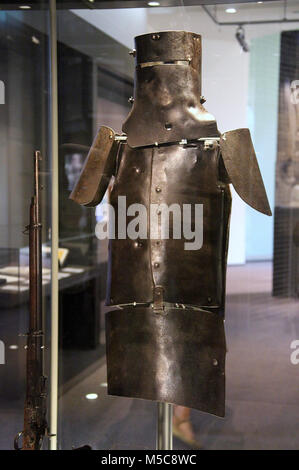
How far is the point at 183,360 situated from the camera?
74.1 inches

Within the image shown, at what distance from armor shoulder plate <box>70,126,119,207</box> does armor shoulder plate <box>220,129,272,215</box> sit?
35 cm

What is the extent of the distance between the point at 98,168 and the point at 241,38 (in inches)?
39.2

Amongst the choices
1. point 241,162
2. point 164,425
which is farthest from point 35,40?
point 164,425

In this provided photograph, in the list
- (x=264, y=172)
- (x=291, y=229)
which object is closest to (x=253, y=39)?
(x=264, y=172)

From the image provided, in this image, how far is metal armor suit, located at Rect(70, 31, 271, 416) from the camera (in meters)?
1.87

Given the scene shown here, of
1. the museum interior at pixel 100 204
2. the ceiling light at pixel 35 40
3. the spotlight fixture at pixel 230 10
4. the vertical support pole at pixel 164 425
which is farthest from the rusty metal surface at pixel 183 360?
the ceiling light at pixel 35 40

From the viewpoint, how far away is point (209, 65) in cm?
252

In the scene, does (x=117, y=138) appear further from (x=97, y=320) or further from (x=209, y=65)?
(x=97, y=320)

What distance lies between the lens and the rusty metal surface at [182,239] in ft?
6.14

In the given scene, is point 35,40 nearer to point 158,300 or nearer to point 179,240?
point 179,240

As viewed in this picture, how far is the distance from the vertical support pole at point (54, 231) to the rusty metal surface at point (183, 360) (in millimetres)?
981

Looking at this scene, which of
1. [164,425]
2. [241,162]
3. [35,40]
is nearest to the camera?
[241,162]

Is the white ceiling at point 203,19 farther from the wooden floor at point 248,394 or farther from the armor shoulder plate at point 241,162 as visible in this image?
the wooden floor at point 248,394

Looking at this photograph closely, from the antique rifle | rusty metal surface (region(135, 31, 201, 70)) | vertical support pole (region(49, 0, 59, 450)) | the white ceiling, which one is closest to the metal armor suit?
rusty metal surface (region(135, 31, 201, 70))
